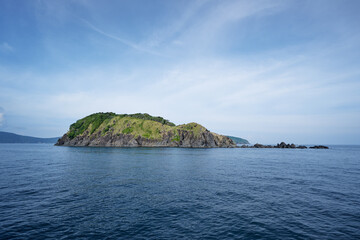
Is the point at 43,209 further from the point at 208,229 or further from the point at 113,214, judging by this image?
the point at 208,229

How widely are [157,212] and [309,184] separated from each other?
33279 millimetres

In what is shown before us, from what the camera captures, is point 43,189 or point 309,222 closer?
point 309,222

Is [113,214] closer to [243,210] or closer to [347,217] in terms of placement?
[243,210]

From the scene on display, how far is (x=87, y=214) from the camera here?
2186 cm

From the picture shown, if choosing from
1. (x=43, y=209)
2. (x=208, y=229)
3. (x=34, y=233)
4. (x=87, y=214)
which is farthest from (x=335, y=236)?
(x=43, y=209)

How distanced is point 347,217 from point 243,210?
12.0 metres

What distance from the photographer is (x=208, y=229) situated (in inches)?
731

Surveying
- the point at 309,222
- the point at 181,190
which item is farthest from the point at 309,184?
the point at 181,190

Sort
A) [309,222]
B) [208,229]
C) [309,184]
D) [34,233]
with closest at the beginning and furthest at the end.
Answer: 1. [34,233]
2. [208,229]
3. [309,222]
4. [309,184]

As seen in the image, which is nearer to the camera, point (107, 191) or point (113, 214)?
point (113, 214)

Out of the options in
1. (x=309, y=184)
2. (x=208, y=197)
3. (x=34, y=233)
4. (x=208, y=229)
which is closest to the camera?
(x=34, y=233)

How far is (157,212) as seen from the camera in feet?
74.1

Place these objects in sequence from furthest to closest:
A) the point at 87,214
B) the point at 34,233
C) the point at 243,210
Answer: the point at 243,210 < the point at 87,214 < the point at 34,233

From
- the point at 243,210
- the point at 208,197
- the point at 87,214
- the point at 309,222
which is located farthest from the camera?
the point at 208,197
